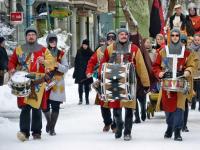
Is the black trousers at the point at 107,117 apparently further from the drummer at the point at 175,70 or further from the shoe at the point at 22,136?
the shoe at the point at 22,136

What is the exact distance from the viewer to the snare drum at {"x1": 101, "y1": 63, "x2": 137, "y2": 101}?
1259 cm

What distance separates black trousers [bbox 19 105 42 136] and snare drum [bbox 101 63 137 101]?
52.0 inches

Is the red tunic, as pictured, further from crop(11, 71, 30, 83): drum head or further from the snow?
crop(11, 71, 30, 83): drum head

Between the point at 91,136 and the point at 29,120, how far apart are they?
128 cm

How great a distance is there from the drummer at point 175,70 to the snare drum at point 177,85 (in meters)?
0.11

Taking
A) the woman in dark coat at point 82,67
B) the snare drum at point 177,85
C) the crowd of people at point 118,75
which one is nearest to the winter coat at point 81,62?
the woman in dark coat at point 82,67

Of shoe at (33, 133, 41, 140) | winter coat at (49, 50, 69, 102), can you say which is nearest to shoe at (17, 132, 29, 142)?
shoe at (33, 133, 41, 140)

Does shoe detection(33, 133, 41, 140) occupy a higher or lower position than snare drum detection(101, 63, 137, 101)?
lower

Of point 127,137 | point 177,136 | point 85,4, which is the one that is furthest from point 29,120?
point 85,4

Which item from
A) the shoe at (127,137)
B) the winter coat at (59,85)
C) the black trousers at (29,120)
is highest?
the winter coat at (59,85)

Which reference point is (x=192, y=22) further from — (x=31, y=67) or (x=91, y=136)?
(x=31, y=67)

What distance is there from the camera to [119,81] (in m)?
12.6

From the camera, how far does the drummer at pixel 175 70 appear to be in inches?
500

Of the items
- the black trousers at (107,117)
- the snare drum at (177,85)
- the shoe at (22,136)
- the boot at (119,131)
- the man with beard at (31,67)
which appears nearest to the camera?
the snare drum at (177,85)
